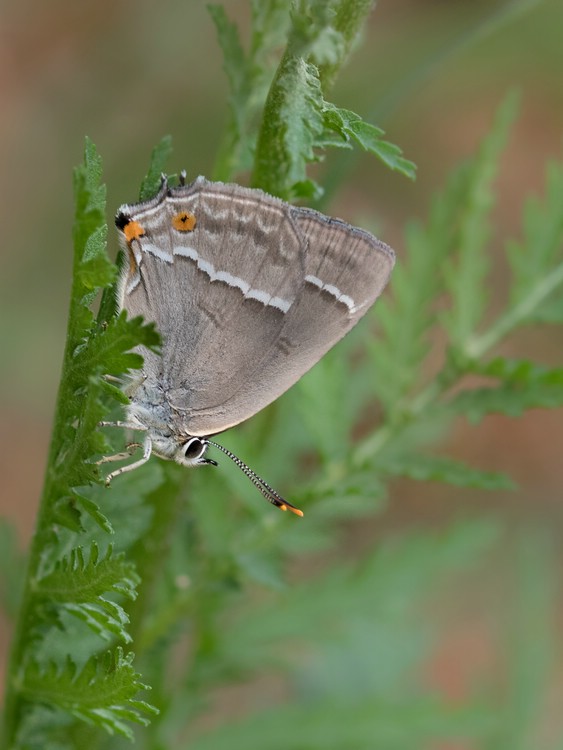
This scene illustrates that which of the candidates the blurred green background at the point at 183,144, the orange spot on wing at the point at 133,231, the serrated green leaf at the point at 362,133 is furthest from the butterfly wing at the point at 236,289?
the blurred green background at the point at 183,144

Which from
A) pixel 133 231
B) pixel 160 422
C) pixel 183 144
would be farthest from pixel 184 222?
pixel 183 144

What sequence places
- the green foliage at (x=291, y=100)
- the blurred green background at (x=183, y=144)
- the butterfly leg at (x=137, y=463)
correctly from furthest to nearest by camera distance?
the blurred green background at (x=183, y=144) → the butterfly leg at (x=137, y=463) → the green foliage at (x=291, y=100)

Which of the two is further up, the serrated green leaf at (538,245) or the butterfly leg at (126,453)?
the serrated green leaf at (538,245)

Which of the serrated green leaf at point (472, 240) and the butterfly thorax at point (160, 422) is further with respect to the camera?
the serrated green leaf at point (472, 240)

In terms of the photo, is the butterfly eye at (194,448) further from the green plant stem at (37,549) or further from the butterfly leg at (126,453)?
the green plant stem at (37,549)

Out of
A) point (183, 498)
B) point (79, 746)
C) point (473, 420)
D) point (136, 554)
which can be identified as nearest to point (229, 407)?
point (183, 498)

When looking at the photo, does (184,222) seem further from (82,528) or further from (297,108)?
(82,528)
